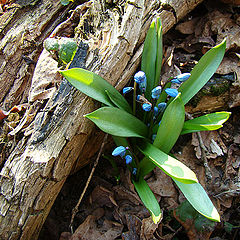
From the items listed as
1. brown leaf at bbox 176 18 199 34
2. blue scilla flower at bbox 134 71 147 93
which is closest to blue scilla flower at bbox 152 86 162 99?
blue scilla flower at bbox 134 71 147 93

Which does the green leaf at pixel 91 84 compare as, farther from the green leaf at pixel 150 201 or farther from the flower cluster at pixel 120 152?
the green leaf at pixel 150 201

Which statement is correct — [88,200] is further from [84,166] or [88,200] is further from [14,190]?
[14,190]

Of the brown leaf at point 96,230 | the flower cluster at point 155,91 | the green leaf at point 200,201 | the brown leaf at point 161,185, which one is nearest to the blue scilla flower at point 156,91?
the flower cluster at point 155,91

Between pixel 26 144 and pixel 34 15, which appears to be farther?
pixel 34 15

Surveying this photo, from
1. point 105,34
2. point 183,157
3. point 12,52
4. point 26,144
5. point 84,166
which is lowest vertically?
point 183,157

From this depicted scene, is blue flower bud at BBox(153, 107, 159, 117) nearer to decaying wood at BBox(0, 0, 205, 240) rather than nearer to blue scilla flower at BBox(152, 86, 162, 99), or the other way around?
blue scilla flower at BBox(152, 86, 162, 99)

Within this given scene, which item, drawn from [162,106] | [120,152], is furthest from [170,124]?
[120,152]

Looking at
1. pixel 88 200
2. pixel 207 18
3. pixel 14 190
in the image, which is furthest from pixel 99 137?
pixel 207 18
